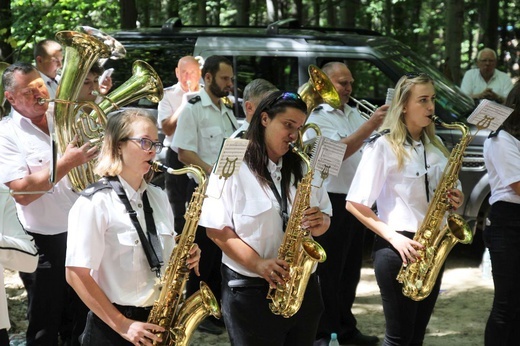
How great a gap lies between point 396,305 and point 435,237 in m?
0.47

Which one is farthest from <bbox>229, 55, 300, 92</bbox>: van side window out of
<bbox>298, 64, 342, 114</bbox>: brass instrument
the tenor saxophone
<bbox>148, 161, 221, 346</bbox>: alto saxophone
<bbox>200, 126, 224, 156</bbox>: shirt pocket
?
<bbox>148, 161, 221, 346</bbox>: alto saxophone

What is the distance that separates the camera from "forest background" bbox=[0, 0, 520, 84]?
10416 mm

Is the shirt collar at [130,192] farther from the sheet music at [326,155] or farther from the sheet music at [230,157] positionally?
the sheet music at [326,155]

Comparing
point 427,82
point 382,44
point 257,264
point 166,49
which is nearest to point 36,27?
point 166,49

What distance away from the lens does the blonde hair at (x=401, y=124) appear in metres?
4.99

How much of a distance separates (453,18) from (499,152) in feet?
26.2

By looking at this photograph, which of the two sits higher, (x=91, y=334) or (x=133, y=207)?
(x=133, y=207)

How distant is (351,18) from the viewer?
17984mm

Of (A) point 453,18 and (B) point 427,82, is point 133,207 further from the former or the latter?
(A) point 453,18

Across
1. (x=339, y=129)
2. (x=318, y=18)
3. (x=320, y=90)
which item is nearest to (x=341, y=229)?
(x=339, y=129)

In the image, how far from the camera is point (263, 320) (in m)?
4.14

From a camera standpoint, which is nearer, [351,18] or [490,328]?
[490,328]

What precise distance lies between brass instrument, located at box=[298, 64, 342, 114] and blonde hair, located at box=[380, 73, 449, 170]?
1.06 meters

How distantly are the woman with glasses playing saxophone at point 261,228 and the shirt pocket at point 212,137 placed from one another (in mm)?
2425
